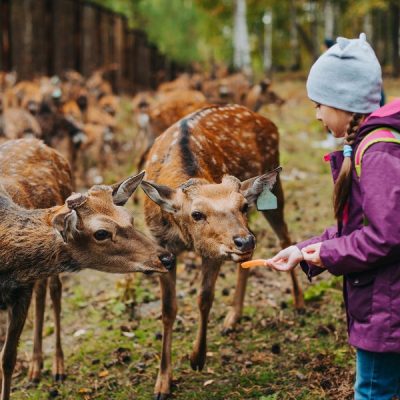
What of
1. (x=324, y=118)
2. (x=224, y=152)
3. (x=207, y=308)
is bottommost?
(x=207, y=308)

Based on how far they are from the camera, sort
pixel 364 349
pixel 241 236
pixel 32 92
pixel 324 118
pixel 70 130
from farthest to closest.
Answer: pixel 32 92 < pixel 70 130 < pixel 241 236 < pixel 324 118 < pixel 364 349

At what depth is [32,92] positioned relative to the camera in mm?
13492

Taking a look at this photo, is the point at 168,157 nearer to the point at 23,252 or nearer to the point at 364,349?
the point at 23,252

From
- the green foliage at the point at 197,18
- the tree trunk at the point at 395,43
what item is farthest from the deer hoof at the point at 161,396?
the green foliage at the point at 197,18

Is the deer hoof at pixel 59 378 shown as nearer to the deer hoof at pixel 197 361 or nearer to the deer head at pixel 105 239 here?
the deer hoof at pixel 197 361

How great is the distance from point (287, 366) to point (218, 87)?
39.2 ft

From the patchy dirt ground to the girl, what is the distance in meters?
1.50

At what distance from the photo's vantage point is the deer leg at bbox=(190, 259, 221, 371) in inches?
191

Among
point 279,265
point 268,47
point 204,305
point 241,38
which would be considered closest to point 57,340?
point 204,305

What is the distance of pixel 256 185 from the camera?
425cm

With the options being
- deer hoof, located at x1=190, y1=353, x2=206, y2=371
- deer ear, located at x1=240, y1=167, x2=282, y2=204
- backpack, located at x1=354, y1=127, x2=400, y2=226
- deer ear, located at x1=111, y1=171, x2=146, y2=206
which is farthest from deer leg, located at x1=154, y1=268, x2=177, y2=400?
backpack, located at x1=354, y1=127, x2=400, y2=226

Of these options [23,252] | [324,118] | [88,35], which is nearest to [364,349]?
[324,118]

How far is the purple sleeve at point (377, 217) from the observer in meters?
2.75

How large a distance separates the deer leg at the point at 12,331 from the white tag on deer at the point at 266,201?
5.01ft
